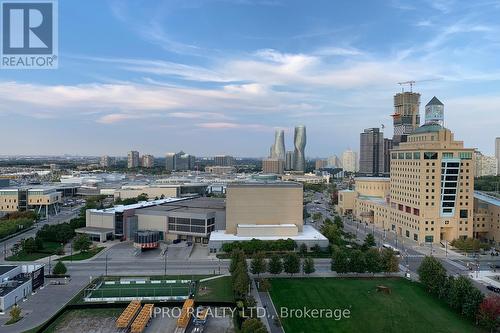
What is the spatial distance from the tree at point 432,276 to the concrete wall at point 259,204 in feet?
64.8

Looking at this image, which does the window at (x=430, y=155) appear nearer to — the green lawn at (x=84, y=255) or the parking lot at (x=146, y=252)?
the parking lot at (x=146, y=252)

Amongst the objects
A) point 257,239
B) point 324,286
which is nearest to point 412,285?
point 324,286

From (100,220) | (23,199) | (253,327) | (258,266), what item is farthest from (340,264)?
(23,199)

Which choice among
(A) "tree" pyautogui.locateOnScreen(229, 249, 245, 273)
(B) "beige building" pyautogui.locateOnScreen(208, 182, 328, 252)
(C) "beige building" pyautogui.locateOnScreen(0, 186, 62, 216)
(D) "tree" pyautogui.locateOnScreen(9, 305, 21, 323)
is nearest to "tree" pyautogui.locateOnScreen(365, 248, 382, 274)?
(A) "tree" pyautogui.locateOnScreen(229, 249, 245, 273)

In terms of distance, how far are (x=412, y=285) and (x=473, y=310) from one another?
7188mm

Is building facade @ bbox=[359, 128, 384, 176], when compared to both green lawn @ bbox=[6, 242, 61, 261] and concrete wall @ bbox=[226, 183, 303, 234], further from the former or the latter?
green lawn @ bbox=[6, 242, 61, 261]

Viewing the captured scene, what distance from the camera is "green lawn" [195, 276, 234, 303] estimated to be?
29.8 meters

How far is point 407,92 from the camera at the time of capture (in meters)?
140

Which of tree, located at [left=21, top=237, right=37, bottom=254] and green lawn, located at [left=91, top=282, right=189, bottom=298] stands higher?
tree, located at [left=21, top=237, right=37, bottom=254]

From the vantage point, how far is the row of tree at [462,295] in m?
24.2

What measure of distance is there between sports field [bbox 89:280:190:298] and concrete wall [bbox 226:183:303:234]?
16.8m

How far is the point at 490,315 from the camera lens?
24094 mm

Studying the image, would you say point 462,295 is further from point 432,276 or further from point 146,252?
point 146,252

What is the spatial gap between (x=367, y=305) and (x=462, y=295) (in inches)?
243
